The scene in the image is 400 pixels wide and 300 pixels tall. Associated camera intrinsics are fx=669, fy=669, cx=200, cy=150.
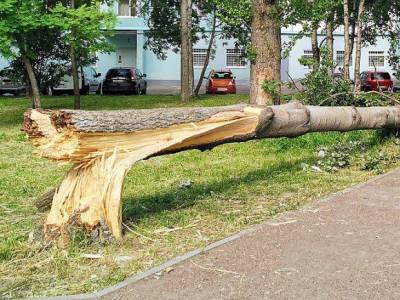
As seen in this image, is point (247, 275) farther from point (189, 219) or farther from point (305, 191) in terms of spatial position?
point (305, 191)

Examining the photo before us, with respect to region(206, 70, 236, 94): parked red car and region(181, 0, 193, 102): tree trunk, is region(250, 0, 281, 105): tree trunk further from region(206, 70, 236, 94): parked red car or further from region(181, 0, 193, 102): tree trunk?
region(206, 70, 236, 94): parked red car

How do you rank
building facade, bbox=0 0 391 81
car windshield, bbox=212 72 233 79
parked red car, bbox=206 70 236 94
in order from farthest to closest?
building facade, bbox=0 0 391 81 < car windshield, bbox=212 72 233 79 < parked red car, bbox=206 70 236 94

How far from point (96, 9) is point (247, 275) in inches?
491

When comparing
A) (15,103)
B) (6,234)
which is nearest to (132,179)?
(6,234)

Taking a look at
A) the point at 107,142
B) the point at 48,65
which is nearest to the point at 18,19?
the point at 107,142

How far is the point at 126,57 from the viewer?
4750cm

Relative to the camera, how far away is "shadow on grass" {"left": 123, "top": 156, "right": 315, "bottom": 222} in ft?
21.7

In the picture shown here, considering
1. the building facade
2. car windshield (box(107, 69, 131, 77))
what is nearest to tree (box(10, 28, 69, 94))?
car windshield (box(107, 69, 131, 77))

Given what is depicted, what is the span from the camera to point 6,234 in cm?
585

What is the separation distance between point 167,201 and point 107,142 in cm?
154

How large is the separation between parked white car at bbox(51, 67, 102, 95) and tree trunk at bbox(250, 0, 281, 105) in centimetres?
1925

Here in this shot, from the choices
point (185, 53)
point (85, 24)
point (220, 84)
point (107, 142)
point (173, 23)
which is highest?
point (173, 23)

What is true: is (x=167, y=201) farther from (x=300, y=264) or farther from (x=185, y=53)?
(x=185, y=53)

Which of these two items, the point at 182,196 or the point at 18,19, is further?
the point at 18,19
